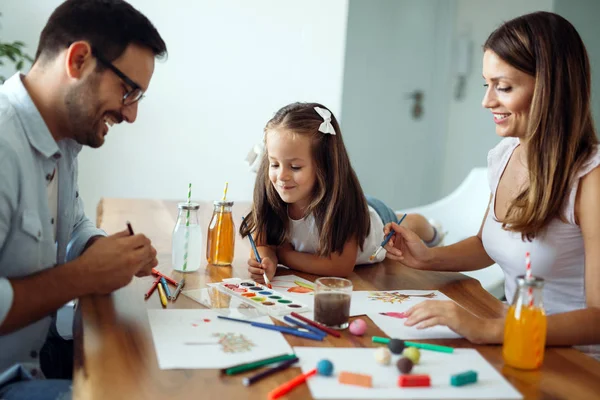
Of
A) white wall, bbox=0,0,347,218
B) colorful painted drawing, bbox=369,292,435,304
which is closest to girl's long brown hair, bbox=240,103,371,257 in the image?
colorful painted drawing, bbox=369,292,435,304

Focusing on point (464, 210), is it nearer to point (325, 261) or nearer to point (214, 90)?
point (325, 261)

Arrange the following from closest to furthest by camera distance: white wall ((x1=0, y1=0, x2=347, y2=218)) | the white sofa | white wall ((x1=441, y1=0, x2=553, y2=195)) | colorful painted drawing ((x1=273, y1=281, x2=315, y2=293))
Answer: colorful painted drawing ((x1=273, y1=281, x2=315, y2=293))
the white sofa
white wall ((x1=0, y1=0, x2=347, y2=218))
white wall ((x1=441, y1=0, x2=553, y2=195))

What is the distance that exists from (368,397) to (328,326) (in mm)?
321

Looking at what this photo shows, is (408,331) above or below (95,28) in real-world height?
below

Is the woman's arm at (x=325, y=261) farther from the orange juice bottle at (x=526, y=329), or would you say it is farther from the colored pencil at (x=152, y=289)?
the orange juice bottle at (x=526, y=329)

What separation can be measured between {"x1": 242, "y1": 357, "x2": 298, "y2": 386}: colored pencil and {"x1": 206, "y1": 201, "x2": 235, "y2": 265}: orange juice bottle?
0.75 m

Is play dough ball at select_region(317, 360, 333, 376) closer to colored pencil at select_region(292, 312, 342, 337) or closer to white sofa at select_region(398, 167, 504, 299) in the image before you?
colored pencil at select_region(292, 312, 342, 337)

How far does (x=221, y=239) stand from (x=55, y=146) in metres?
0.55

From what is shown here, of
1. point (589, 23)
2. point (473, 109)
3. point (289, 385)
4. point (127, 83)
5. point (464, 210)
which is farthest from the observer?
point (473, 109)

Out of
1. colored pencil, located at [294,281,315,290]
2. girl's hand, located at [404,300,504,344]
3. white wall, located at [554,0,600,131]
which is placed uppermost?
white wall, located at [554,0,600,131]

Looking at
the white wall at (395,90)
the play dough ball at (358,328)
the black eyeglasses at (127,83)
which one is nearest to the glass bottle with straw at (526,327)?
the play dough ball at (358,328)

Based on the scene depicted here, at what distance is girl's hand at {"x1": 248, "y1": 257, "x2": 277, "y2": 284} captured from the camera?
168 centimetres

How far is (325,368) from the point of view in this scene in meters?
1.06

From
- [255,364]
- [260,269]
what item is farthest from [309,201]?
[255,364]
